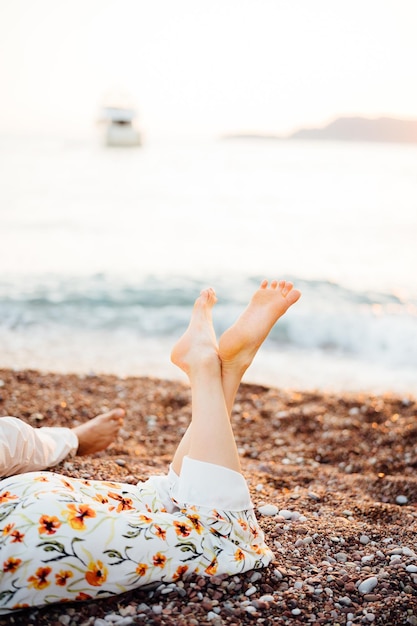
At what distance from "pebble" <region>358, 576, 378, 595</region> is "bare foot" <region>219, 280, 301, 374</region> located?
900mm

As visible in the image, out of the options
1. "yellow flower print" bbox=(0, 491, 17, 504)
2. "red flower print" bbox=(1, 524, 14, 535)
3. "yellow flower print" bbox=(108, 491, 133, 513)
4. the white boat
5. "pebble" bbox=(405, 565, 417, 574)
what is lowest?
"pebble" bbox=(405, 565, 417, 574)

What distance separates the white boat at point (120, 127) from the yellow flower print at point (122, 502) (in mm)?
42253

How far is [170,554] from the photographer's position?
7.13 ft

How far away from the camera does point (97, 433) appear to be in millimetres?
3465

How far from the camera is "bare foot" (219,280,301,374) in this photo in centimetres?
268

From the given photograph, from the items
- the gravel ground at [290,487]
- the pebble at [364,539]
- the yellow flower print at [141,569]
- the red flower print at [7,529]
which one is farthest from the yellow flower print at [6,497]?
the pebble at [364,539]

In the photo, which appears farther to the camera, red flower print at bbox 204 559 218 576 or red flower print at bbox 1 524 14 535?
red flower print at bbox 204 559 218 576

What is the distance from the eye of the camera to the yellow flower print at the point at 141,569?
211 cm

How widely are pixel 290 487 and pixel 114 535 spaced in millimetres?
1530

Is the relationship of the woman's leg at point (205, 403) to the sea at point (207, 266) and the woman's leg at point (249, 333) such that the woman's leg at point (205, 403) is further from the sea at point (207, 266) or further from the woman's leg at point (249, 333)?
the sea at point (207, 266)

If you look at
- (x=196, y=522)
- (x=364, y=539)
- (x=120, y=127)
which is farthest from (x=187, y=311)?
(x=120, y=127)

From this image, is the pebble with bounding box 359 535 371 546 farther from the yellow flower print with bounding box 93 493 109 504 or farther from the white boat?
the white boat

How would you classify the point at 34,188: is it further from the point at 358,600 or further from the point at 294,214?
the point at 358,600

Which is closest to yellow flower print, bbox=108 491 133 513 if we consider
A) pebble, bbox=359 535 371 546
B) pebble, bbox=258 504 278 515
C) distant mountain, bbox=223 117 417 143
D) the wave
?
pebble, bbox=258 504 278 515
